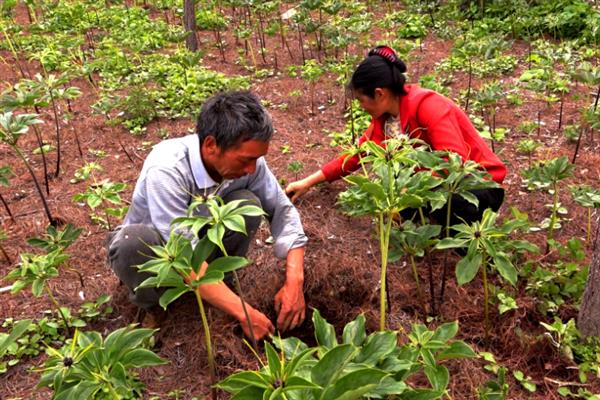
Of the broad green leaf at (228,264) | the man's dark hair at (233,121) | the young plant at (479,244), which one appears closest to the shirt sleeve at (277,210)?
the man's dark hair at (233,121)

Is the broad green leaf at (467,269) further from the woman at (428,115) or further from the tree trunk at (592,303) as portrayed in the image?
the woman at (428,115)

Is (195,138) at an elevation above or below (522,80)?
above

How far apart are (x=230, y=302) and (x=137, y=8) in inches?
289

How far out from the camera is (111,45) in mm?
6363

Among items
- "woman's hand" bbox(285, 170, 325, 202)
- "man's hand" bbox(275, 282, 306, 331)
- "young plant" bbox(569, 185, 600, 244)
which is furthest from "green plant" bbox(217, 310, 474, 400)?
"woman's hand" bbox(285, 170, 325, 202)

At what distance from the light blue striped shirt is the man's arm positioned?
8 cm

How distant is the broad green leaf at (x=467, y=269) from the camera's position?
189 cm

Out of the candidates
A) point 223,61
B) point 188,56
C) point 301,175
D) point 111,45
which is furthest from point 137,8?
point 301,175

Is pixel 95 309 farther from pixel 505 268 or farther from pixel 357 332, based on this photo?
pixel 505 268

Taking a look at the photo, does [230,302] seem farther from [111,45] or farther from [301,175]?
[111,45]

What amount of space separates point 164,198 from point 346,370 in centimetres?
117

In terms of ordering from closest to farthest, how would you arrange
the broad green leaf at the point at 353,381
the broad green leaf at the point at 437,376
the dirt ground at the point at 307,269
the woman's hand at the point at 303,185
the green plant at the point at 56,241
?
the broad green leaf at the point at 353,381 → the broad green leaf at the point at 437,376 → the dirt ground at the point at 307,269 → the green plant at the point at 56,241 → the woman's hand at the point at 303,185

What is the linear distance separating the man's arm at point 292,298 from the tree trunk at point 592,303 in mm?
1207

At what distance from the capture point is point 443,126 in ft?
8.65
